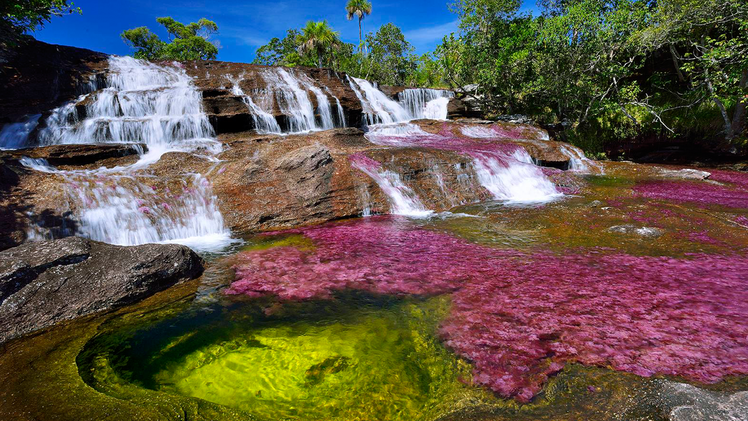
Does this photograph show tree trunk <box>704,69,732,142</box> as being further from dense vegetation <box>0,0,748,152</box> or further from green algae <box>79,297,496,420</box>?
green algae <box>79,297,496,420</box>

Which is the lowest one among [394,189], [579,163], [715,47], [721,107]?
[579,163]

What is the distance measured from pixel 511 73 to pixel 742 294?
2355 centimetres

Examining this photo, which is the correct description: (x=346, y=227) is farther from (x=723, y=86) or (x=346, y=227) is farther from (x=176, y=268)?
(x=723, y=86)

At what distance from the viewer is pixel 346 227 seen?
30.4ft

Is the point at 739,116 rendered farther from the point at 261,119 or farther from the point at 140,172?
the point at 140,172

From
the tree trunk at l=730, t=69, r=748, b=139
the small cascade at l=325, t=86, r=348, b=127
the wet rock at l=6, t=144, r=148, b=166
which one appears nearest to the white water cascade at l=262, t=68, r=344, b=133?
the small cascade at l=325, t=86, r=348, b=127

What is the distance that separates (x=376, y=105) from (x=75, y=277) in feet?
71.6

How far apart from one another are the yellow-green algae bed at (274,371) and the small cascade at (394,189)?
19.6ft

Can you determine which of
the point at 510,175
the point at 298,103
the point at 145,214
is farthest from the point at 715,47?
the point at 145,214

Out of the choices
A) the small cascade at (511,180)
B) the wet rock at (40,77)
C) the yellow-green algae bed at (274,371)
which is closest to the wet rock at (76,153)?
the wet rock at (40,77)

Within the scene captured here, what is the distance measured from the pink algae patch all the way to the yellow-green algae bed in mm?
249

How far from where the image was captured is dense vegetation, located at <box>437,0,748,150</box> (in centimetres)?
1611

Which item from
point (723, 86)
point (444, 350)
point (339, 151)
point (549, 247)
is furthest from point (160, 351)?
point (723, 86)

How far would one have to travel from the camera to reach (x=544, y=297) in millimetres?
4883
